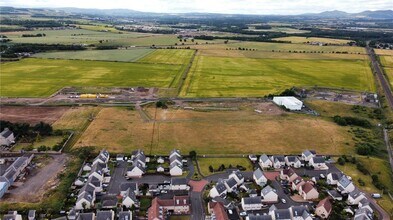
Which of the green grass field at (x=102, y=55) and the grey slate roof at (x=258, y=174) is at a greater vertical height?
the green grass field at (x=102, y=55)

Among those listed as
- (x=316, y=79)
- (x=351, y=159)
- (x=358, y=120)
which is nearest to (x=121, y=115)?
(x=351, y=159)

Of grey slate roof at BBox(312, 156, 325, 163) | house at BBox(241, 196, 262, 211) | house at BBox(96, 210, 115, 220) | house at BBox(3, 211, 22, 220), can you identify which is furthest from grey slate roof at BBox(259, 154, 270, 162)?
house at BBox(3, 211, 22, 220)

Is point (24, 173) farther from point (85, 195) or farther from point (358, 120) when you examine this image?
point (358, 120)

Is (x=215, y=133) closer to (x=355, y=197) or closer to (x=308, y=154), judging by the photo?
(x=308, y=154)

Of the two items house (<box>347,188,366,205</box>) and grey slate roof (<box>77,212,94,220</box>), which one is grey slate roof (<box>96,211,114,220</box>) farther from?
house (<box>347,188,366,205</box>)

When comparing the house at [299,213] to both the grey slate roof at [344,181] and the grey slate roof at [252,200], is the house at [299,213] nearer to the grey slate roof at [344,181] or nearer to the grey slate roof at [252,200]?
the grey slate roof at [252,200]

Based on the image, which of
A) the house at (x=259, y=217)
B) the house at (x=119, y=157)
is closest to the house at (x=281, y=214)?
the house at (x=259, y=217)

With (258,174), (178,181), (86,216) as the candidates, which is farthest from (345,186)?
(86,216)
